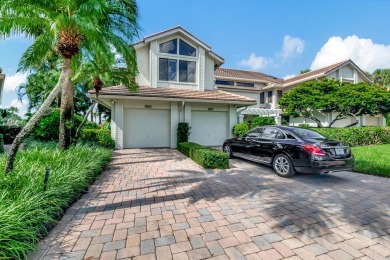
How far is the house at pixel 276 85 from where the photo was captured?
72.5 feet

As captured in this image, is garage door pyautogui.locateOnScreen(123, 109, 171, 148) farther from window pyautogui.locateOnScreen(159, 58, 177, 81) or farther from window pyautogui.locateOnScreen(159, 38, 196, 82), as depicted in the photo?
window pyautogui.locateOnScreen(159, 38, 196, 82)

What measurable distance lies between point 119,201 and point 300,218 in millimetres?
3694

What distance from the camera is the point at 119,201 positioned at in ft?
14.6

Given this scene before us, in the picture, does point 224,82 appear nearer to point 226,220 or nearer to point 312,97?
point 312,97

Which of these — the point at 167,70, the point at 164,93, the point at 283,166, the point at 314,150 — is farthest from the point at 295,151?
the point at 167,70

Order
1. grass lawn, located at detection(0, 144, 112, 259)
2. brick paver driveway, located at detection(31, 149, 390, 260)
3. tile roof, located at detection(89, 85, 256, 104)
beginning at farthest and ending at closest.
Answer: tile roof, located at detection(89, 85, 256, 104) → brick paver driveway, located at detection(31, 149, 390, 260) → grass lawn, located at detection(0, 144, 112, 259)

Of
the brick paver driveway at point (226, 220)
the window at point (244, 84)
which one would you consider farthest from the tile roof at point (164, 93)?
the window at point (244, 84)

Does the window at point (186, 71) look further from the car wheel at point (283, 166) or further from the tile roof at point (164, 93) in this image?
the car wheel at point (283, 166)

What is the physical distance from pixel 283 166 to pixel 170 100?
8003 millimetres

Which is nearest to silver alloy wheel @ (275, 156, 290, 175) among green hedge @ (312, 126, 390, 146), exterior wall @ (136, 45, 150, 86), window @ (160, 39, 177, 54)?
green hedge @ (312, 126, 390, 146)

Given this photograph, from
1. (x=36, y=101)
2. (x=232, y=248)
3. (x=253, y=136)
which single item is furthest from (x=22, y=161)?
(x=36, y=101)

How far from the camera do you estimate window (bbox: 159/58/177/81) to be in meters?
14.0

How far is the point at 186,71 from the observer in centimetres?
1465

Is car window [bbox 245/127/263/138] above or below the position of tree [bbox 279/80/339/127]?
below
